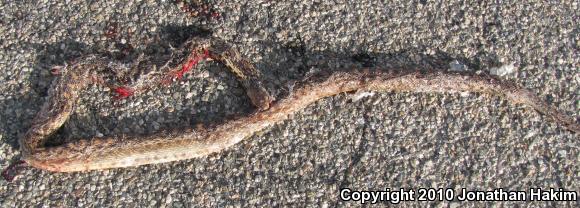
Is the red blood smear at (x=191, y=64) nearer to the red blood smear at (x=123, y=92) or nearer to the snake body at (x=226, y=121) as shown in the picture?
the snake body at (x=226, y=121)

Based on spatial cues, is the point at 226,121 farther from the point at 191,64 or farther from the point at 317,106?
the point at 317,106

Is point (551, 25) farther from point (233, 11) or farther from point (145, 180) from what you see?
point (145, 180)

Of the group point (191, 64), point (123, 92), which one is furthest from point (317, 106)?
point (123, 92)

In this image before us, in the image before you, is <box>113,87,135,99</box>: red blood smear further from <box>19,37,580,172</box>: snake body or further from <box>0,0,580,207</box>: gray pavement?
<box>19,37,580,172</box>: snake body

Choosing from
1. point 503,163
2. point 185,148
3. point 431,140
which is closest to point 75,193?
point 185,148

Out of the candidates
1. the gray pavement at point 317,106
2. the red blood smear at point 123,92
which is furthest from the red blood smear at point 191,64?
the red blood smear at point 123,92

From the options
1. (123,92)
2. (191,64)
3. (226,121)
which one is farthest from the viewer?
(191,64)
